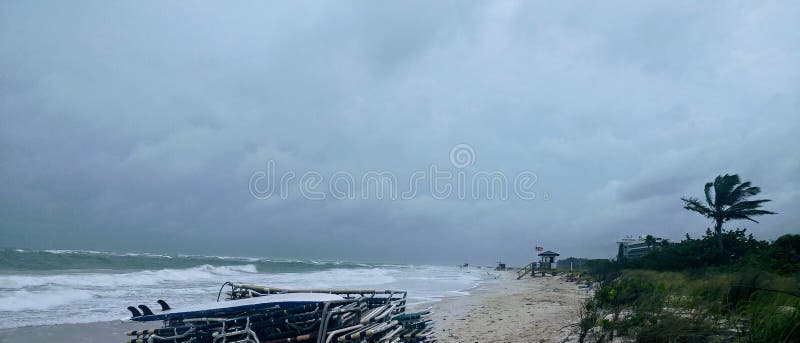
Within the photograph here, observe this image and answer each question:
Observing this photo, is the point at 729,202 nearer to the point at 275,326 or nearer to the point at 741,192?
the point at 741,192

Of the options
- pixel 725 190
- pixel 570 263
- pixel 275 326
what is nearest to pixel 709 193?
pixel 725 190

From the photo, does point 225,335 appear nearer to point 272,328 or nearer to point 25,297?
point 272,328

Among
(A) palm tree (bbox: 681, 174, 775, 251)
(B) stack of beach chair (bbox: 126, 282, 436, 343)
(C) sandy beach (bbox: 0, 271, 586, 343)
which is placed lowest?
(C) sandy beach (bbox: 0, 271, 586, 343)

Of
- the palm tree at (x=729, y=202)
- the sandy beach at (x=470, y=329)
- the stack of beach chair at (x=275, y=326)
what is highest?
the palm tree at (x=729, y=202)

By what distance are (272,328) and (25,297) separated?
1315 centimetres

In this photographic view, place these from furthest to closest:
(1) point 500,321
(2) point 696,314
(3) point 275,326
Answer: (1) point 500,321, (2) point 696,314, (3) point 275,326

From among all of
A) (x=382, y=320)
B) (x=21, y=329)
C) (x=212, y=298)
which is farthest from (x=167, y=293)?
(x=382, y=320)

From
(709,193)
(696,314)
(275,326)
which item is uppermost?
(709,193)

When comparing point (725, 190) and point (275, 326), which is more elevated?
point (725, 190)

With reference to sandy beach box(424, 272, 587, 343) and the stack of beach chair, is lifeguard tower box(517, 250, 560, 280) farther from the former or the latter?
the stack of beach chair

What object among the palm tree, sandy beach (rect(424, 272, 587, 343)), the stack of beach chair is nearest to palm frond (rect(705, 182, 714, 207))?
the palm tree

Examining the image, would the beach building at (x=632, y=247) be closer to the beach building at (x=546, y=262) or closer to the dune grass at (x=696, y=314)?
the beach building at (x=546, y=262)

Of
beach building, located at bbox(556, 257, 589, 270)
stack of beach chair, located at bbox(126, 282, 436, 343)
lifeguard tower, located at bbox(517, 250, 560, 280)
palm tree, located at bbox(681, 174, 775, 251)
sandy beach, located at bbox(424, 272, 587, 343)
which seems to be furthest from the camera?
beach building, located at bbox(556, 257, 589, 270)

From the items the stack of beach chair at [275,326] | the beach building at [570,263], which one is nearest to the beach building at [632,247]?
the beach building at [570,263]
